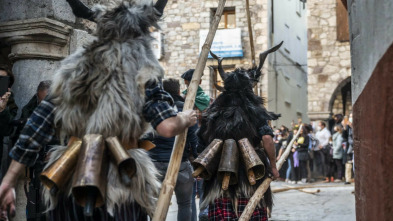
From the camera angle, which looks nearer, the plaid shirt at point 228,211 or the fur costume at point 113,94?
the fur costume at point 113,94

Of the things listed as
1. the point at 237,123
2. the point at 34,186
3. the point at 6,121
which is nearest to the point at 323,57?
the point at 237,123

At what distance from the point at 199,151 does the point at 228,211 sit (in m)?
0.77

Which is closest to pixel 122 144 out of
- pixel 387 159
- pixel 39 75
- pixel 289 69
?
pixel 387 159

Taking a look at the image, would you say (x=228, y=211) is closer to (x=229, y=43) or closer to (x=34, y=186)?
(x=34, y=186)

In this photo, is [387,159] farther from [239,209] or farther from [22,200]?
[22,200]

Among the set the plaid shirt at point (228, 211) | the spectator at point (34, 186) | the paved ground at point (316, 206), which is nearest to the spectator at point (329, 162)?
the paved ground at point (316, 206)

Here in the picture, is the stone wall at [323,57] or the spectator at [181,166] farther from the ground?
the stone wall at [323,57]

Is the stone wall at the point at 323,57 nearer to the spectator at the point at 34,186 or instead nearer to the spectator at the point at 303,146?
the spectator at the point at 303,146

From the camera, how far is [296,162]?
15656 mm

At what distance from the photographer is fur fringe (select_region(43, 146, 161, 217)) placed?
9.12 ft

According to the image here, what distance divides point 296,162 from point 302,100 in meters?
14.7

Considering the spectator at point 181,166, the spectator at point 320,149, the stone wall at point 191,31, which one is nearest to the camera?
the spectator at point 181,166

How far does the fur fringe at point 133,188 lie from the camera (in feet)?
9.12

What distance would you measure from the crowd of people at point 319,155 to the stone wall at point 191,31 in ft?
20.2
